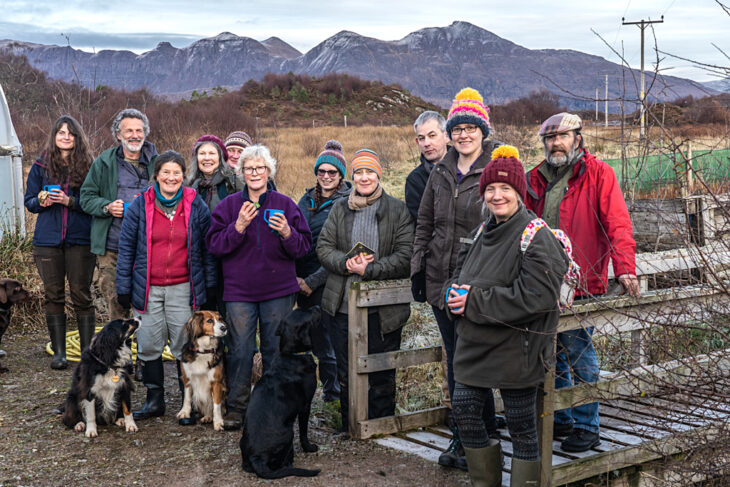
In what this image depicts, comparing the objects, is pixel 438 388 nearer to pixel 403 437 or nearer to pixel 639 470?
pixel 403 437

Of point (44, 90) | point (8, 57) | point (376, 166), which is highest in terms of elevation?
point (8, 57)

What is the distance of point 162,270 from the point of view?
5238 mm

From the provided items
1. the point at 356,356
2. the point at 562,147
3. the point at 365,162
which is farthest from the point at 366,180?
the point at 562,147

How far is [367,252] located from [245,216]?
3.02 ft

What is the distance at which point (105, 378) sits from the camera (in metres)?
5.07

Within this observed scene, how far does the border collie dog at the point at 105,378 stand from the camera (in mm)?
5047

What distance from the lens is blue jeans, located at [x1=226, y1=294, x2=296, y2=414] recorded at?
5.22 metres

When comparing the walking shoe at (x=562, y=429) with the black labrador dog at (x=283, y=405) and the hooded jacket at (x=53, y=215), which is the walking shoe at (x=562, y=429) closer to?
the black labrador dog at (x=283, y=405)

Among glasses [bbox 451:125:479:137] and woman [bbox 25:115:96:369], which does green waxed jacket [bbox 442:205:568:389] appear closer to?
glasses [bbox 451:125:479:137]

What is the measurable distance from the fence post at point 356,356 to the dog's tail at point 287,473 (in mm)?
721

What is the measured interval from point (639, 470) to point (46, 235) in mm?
5258

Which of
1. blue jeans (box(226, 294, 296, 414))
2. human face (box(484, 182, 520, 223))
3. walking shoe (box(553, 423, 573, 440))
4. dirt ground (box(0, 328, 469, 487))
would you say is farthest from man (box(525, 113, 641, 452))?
blue jeans (box(226, 294, 296, 414))

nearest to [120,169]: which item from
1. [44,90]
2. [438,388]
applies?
[438,388]

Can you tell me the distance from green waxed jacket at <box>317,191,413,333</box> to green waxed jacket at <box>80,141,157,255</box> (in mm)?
1688
